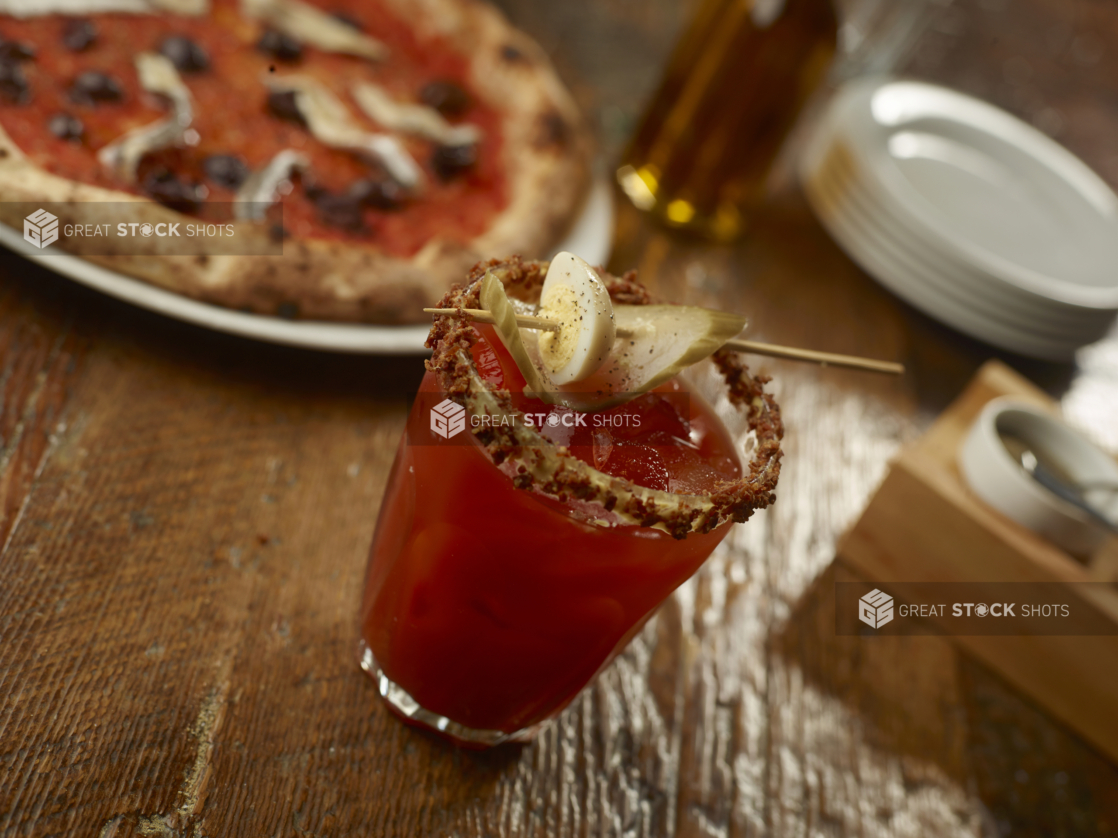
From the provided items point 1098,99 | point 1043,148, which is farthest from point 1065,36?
point 1043,148

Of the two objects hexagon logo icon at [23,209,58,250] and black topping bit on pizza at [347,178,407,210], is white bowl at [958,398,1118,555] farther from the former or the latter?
hexagon logo icon at [23,209,58,250]

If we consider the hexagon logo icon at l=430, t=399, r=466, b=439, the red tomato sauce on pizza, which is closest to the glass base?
A: the hexagon logo icon at l=430, t=399, r=466, b=439

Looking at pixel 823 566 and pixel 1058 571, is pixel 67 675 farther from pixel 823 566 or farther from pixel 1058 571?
pixel 1058 571

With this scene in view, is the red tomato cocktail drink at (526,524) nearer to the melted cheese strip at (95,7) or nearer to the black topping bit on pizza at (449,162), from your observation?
the black topping bit on pizza at (449,162)

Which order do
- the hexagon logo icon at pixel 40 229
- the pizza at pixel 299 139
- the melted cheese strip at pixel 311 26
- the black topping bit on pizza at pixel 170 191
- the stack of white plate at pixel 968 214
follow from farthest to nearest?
1. the melted cheese strip at pixel 311 26
2. the stack of white plate at pixel 968 214
3. the black topping bit on pizza at pixel 170 191
4. the pizza at pixel 299 139
5. the hexagon logo icon at pixel 40 229

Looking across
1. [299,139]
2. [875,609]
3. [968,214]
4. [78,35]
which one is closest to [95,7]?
[78,35]

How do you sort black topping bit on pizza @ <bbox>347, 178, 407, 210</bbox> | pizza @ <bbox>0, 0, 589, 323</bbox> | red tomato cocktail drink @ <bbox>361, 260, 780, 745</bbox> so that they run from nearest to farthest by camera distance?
red tomato cocktail drink @ <bbox>361, 260, 780, 745</bbox>
pizza @ <bbox>0, 0, 589, 323</bbox>
black topping bit on pizza @ <bbox>347, 178, 407, 210</bbox>

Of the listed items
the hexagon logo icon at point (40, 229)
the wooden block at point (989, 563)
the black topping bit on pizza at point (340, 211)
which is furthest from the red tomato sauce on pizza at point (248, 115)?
the wooden block at point (989, 563)
